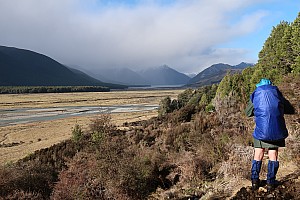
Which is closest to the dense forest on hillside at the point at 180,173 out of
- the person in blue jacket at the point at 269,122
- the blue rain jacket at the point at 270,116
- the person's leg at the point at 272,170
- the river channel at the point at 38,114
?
the person's leg at the point at 272,170

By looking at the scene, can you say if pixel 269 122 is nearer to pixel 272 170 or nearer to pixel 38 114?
pixel 272 170

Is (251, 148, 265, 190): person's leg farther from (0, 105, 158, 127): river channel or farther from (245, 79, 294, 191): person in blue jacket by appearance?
(0, 105, 158, 127): river channel

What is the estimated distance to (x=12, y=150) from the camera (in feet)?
95.0

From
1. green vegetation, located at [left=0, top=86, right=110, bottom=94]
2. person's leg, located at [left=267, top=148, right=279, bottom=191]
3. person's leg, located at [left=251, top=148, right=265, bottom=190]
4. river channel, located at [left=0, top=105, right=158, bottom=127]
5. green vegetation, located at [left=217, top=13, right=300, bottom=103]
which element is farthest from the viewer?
green vegetation, located at [left=0, top=86, right=110, bottom=94]

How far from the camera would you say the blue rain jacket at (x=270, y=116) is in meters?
4.20

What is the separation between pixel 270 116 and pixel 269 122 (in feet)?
0.30

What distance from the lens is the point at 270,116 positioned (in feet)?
13.8

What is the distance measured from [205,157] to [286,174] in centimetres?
266

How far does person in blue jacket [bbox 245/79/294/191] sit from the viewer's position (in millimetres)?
4211

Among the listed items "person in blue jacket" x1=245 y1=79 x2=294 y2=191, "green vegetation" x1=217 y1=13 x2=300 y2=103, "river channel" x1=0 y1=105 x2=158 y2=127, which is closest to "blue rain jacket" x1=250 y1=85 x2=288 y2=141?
"person in blue jacket" x1=245 y1=79 x2=294 y2=191

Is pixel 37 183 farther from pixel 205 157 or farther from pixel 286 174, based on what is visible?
pixel 286 174

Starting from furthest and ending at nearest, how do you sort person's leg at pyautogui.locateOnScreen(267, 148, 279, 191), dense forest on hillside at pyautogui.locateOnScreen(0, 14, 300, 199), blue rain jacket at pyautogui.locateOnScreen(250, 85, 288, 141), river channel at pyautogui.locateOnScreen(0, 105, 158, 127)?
river channel at pyautogui.locateOnScreen(0, 105, 158, 127)
dense forest on hillside at pyautogui.locateOnScreen(0, 14, 300, 199)
person's leg at pyautogui.locateOnScreen(267, 148, 279, 191)
blue rain jacket at pyautogui.locateOnScreen(250, 85, 288, 141)

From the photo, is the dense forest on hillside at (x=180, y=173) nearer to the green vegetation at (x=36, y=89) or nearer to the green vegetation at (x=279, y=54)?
the green vegetation at (x=279, y=54)

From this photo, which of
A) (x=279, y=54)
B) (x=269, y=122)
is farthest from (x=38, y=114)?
(x=269, y=122)
